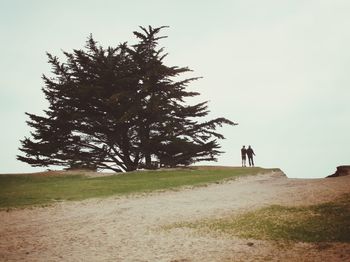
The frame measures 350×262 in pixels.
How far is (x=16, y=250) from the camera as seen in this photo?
895cm

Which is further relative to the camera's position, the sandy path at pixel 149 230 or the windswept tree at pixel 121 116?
the windswept tree at pixel 121 116

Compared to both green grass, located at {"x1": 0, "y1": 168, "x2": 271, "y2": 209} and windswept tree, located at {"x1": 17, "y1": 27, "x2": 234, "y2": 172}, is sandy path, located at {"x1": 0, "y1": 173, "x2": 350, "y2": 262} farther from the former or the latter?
windswept tree, located at {"x1": 17, "y1": 27, "x2": 234, "y2": 172}

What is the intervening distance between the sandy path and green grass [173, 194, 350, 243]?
635mm

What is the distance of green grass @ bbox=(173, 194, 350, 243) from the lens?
909 cm

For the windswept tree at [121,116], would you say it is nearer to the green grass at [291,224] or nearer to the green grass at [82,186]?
the green grass at [82,186]

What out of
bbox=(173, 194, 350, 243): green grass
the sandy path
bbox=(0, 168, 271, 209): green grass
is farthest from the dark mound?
bbox=(173, 194, 350, 243): green grass

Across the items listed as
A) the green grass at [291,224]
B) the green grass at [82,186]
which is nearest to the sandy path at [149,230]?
the green grass at [291,224]

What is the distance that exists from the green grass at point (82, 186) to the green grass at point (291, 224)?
785 centimetres

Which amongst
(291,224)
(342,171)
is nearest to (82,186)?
(291,224)

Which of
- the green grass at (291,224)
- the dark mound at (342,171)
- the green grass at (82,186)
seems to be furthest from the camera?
the dark mound at (342,171)

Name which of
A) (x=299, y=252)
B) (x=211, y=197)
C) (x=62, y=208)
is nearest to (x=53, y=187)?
(x=62, y=208)

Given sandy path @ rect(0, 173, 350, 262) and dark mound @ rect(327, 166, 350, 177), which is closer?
sandy path @ rect(0, 173, 350, 262)

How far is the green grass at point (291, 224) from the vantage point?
909 cm

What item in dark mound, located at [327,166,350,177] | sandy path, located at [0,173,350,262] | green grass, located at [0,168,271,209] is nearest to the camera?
sandy path, located at [0,173,350,262]
